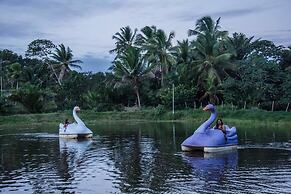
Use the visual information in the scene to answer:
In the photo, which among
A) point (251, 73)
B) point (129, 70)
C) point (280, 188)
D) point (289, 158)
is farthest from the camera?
point (129, 70)

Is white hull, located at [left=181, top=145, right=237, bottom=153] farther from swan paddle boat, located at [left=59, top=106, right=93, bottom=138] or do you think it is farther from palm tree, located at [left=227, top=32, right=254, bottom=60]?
palm tree, located at [left=227, top=32, right=254, bottom=60]

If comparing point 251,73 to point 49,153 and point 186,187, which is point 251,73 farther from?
point 186,187

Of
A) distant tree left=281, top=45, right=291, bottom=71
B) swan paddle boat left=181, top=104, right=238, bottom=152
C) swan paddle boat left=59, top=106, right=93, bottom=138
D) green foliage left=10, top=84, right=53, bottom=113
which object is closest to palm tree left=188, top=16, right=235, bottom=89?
distant tree left=281, top=45, right=291, bottom=71

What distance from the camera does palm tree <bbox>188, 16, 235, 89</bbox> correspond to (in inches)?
2052

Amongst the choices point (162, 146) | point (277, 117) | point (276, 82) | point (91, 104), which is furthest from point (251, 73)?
point (162, 146)

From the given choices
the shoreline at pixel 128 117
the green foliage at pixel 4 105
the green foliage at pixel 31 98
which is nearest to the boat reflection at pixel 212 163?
the shoreline at pixel 128 117

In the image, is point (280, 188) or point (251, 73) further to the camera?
point (251, 73)

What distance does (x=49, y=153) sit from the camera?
75.8ft

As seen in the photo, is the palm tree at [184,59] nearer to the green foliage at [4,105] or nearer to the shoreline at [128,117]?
the shoreline at [128,117]

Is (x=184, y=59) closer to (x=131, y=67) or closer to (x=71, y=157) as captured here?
(x=131, y=67)

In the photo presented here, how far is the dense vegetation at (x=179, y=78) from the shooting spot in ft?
163

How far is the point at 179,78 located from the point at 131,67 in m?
6.20

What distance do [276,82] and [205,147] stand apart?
99.9ft

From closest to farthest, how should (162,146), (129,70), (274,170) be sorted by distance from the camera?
(274,170)
(162,146)
(129,70)
